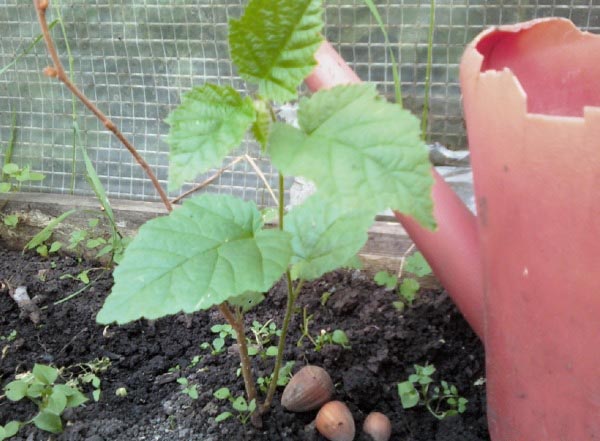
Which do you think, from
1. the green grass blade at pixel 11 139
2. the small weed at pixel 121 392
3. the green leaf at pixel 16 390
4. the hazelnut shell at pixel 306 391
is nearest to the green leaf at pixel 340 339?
the hazelnut shell at pixel 306 391

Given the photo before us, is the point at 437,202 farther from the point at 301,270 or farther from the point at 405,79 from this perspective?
the point at 405,79

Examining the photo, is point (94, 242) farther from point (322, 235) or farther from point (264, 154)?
point (264, 154)

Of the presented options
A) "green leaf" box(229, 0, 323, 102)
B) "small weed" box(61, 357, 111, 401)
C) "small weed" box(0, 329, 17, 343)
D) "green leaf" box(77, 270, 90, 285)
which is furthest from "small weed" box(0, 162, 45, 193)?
"green leaf" box(229, 0, 323, 102)

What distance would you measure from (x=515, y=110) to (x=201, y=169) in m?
0.30

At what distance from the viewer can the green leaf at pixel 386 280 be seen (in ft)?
3.86

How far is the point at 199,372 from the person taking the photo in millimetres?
1057

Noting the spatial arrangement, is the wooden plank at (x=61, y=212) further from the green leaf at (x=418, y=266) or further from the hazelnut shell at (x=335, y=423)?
the hazelnut shell at (x=335, y=423)

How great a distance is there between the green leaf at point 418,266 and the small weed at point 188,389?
413 millimetres

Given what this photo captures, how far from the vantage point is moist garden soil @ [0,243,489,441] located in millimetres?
950

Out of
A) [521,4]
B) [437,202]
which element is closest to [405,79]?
[521,4]

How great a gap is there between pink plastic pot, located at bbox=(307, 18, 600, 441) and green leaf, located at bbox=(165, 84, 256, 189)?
20 centimetres

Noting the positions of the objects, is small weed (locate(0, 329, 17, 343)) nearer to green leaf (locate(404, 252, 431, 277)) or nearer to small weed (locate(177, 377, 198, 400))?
small weed (locate(177, 377, 198, 400))

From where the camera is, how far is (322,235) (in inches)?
32.8

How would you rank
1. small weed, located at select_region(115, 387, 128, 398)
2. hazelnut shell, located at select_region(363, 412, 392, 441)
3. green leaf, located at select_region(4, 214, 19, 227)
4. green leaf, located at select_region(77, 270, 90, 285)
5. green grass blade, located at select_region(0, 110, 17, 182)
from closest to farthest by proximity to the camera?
hazelnut shell, located at select_region(363, 412, 392, 441) → small weed, located at select_region(115, 387, 128, 398) → green leaf, located at select_region(77, 270, 90, 285) → green leaf, located at select_region(4, 214, 19, 227) → green grass blade, located at select_region(0, 110, 17, 182)
